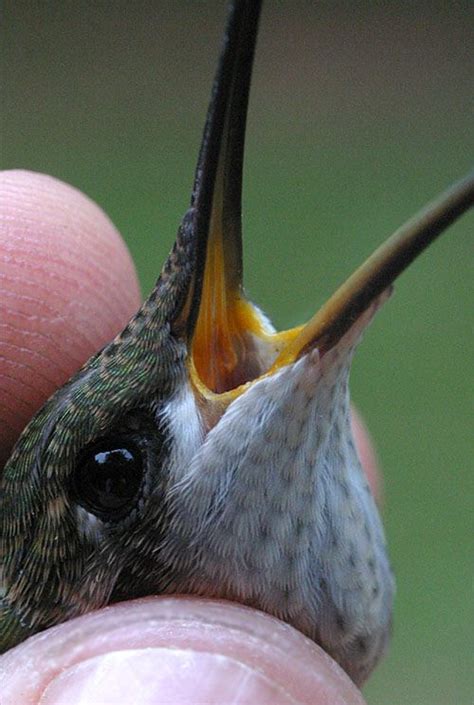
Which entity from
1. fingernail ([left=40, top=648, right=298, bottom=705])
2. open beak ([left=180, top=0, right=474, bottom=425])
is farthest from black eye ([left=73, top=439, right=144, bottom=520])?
fingernail ([left=40, top=648, right=298, bottom=705])

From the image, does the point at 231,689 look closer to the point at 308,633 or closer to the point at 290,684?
the point at 290,684

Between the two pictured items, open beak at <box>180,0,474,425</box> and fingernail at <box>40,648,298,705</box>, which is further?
fingernail at <box>40,648,298,705</box>

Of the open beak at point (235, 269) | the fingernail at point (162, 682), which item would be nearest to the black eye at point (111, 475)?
the open beak at point (235, 269)

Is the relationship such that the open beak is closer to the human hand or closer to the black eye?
the black eye

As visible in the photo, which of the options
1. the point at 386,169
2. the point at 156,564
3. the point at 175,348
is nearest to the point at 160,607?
the point at 156,564

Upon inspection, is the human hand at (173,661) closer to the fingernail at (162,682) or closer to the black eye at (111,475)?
the fingernail at (162,682)

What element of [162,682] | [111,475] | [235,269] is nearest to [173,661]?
[162,682]
